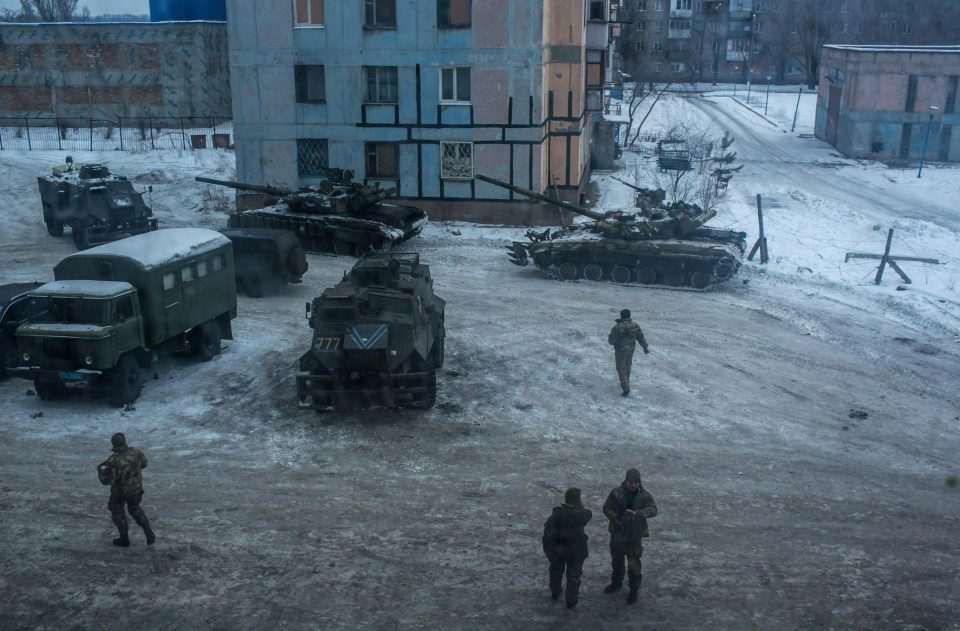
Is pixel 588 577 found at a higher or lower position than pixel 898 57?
lower

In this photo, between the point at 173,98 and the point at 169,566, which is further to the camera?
the point at 173,98

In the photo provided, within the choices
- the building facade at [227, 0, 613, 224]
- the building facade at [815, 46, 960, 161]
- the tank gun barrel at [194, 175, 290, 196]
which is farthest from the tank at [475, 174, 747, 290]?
the building facade at [815, 46, 960, 161]

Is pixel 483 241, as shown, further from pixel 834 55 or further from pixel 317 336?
pixel 834 55

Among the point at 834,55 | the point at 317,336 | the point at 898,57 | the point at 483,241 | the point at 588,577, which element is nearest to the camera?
the point at 588,577

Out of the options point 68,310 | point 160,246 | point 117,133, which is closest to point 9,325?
point 68,310

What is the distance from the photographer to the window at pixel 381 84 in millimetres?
30922

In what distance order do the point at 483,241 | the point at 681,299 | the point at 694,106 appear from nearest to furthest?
the point at 681,299
the point at 483,241
the point at 694,106

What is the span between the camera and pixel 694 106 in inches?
2463

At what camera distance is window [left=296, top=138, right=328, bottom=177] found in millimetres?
31922

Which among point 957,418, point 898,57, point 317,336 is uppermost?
point 898,57

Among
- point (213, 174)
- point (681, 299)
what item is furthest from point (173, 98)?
point (681, 299)

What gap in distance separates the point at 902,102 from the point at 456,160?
26333 mm

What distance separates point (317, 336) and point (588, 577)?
657cm

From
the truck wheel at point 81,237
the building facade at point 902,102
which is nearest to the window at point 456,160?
the truck wheel at point 81,237
